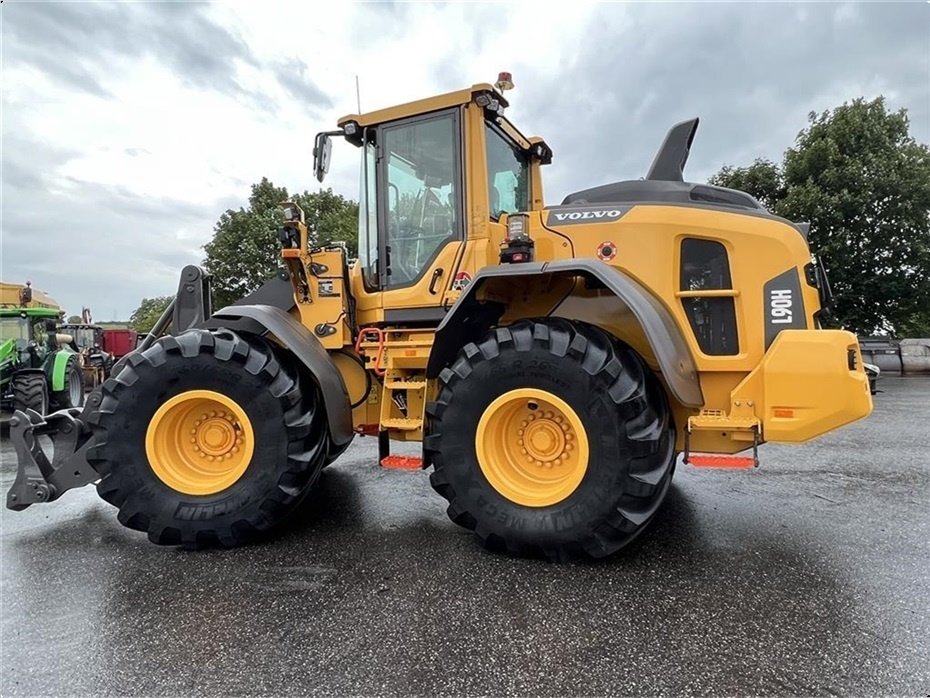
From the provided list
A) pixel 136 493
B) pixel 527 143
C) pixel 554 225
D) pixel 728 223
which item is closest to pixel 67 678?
pixel 136 493

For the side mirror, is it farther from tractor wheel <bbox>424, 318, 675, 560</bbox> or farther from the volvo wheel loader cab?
tractor wheel <bbox>424, 318, 675, 560</bbox>

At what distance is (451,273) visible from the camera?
3.73 meters

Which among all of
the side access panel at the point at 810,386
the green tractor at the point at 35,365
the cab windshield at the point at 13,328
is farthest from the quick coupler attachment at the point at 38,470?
the cab windshield at the point at 13,328

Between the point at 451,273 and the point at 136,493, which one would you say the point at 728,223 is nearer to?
the point at 451,273

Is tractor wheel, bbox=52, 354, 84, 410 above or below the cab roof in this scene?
below

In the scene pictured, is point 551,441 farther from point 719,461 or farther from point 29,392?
point 29,392

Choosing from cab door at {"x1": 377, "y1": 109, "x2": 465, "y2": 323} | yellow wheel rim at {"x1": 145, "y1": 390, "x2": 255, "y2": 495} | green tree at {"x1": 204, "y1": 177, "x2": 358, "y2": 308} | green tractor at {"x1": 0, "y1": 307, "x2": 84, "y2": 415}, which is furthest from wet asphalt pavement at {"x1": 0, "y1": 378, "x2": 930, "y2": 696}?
green tree at {"x1": 204, "y1": 177, "x2": 358, "y2": 308}

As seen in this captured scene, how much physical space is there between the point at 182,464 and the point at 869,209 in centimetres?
1814

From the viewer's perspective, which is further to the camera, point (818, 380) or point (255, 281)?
point (255, 281)

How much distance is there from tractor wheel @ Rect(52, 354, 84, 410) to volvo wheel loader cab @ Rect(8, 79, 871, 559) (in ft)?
24.2

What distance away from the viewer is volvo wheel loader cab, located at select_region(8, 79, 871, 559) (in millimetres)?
2930

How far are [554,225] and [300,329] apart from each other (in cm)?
184

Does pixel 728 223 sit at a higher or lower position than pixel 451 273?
higher

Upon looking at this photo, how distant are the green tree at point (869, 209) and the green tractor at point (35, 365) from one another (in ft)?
58.7
